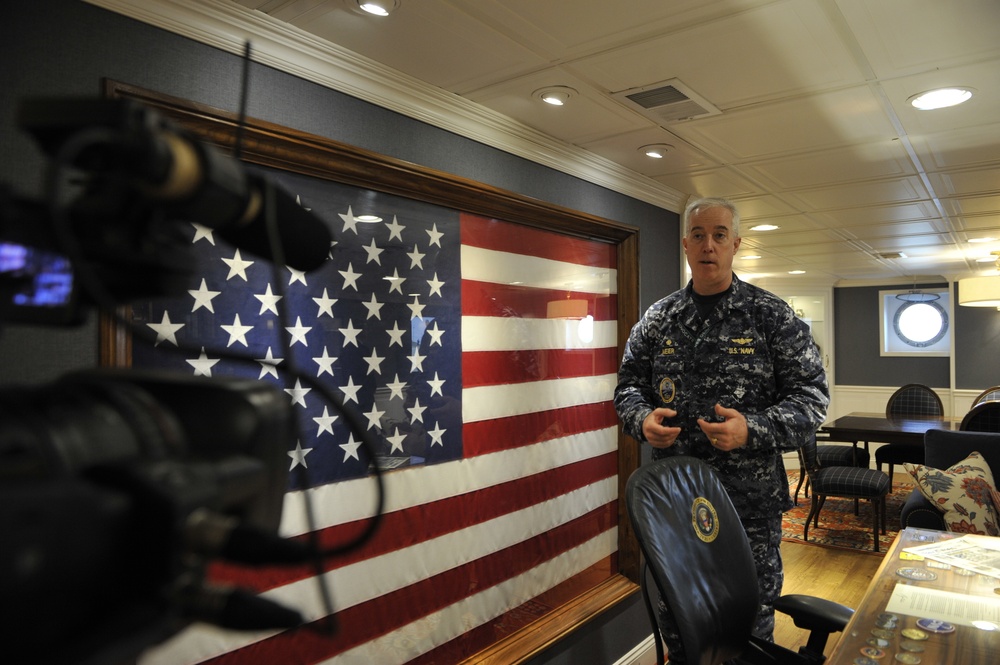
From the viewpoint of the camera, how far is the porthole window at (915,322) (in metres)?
8.57

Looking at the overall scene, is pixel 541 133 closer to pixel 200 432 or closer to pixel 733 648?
pixel 733 648

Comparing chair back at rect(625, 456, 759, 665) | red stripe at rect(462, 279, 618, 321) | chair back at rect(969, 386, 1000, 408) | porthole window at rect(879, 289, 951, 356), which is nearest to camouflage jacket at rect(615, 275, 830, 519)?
chair back at rect(625, 456, 759, 665)

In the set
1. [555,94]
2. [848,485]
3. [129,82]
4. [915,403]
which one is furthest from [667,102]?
[915,403]

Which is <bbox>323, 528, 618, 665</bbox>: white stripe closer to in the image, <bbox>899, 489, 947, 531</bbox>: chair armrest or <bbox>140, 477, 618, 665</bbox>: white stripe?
<bbox>140, 477, 618, 665</bbox>: white stripe

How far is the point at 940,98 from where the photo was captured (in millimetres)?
2170

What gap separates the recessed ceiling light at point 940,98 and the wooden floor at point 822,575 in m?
2.68

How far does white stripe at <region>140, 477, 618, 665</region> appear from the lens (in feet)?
5.09

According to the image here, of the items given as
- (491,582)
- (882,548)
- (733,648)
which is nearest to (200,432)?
(733,648)

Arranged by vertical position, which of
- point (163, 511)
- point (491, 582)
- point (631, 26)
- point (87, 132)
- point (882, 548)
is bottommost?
point (882, 548)

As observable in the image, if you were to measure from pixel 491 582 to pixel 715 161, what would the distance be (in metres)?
2.00

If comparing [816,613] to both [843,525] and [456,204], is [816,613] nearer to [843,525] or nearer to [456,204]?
[456,204]

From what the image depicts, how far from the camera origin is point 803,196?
3.68m

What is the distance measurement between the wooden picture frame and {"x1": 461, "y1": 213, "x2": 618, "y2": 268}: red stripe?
0.10 feet

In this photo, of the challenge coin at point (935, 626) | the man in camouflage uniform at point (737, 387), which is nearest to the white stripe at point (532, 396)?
the man in camouflage uniform at point (737, 387)
